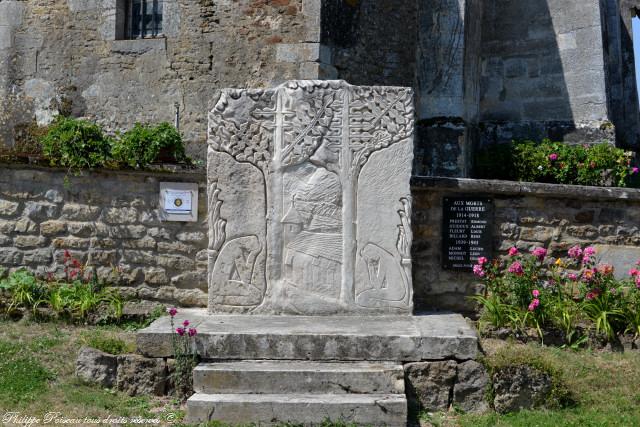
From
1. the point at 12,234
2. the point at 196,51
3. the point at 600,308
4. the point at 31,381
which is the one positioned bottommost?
the point at 31,381

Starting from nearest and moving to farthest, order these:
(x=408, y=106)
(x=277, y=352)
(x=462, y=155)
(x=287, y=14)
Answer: (x=277, y=352)
(x=408, y=106)
(x=287, y=14)
(x=462, y=155)

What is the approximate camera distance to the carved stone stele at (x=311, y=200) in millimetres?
5918

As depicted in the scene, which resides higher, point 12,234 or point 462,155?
point 462,155

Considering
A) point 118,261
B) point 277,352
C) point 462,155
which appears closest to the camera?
point 277,352

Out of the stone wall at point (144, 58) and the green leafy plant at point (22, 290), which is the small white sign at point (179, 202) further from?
the stone wall at point (144, 58)

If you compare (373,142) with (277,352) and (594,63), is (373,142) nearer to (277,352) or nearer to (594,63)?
(277,352)

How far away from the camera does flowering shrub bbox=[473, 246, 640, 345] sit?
594 cm

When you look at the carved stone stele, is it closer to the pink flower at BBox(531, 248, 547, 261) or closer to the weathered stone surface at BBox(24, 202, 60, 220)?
the pink flower at BBox(531, 248, 547, 261)

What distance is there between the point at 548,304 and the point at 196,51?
207 inches

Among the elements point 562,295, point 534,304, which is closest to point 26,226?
point 534,304

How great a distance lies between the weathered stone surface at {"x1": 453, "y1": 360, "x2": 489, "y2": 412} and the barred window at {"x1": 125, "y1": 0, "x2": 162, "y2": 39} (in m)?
6.29

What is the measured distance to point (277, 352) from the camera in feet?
16.6

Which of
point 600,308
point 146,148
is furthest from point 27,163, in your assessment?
point 600,308

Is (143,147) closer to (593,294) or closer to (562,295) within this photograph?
(562,295)
